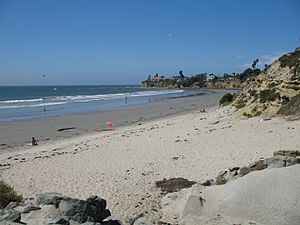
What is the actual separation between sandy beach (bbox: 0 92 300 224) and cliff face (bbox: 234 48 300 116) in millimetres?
1632

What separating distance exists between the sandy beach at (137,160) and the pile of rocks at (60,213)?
86 cm

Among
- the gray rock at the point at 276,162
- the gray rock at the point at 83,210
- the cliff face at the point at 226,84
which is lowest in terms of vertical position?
the gray rock at the point at 83,210

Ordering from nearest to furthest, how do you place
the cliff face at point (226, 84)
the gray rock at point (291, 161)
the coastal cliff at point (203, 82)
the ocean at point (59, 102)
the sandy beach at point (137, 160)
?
the gray rock at point (291, 161) → the sandy beach at point (137, 160) → the ocean at point (59, 102) → the cliff face at point (226, 84) → the coastal cliff at point (203, 82)

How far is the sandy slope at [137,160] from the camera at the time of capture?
8.61 metres

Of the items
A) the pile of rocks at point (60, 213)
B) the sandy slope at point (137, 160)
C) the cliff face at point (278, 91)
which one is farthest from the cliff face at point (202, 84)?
the pile of rocks at point (60, 213)

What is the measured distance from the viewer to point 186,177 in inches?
372

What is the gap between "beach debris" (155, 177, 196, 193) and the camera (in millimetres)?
8305

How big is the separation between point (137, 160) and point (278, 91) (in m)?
10.9

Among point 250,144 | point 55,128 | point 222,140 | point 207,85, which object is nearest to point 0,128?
point 55,128

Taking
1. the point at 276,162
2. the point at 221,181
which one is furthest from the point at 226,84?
the point at 276,162

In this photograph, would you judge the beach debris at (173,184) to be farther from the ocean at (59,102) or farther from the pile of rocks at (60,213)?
the ocean at (59,102)

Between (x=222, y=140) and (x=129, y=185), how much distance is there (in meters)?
5.63

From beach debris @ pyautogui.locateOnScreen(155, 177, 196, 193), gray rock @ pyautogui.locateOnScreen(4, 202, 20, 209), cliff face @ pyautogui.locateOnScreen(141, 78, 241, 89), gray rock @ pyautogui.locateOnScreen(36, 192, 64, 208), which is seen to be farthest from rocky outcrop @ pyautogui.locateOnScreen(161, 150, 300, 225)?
cliff face @ pyautogui.locateOnScreen(141, 78, 241, 89)

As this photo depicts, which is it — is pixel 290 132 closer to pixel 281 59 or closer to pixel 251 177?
pixel 251 177
